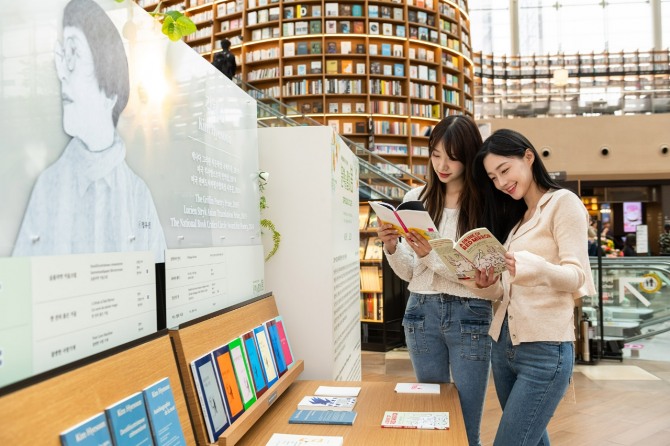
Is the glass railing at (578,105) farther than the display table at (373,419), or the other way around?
the glass railing at (578,105)

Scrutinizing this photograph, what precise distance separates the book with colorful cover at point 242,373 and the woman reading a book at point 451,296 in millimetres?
676

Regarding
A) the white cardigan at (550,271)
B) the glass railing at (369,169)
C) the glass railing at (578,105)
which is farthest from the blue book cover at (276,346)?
the glass railing at (578,105)

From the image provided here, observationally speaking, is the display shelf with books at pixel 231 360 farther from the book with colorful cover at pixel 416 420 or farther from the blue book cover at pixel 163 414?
the book with colorful cover at pixel 416 420

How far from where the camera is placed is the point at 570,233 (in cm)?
165

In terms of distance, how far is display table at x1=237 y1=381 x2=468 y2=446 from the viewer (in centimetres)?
149

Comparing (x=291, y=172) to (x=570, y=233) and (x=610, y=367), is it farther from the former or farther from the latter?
(x=610, y=367)

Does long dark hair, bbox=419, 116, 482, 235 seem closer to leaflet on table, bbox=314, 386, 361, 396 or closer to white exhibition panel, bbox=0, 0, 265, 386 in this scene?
leaflet on table, bbox=314, 386, 361, 396

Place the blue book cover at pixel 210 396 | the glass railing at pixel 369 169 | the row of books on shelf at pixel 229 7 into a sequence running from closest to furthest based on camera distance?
the blue book cover at pixel 210 396, the glass railing at pixel 369 169, the row of books on shelf at pixel 229 7

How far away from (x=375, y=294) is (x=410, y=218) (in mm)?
4209

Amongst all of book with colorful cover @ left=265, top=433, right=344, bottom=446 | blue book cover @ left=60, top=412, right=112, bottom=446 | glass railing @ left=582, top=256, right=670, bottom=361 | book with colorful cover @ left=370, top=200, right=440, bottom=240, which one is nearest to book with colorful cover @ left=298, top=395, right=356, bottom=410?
book with colorful cover @ left=265, top=433, right=344, bottom=446

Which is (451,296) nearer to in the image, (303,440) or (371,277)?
(303,440)

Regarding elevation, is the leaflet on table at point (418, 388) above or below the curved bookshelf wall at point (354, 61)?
below

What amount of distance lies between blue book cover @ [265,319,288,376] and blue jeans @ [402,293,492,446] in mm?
480

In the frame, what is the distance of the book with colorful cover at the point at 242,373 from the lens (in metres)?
1.56
